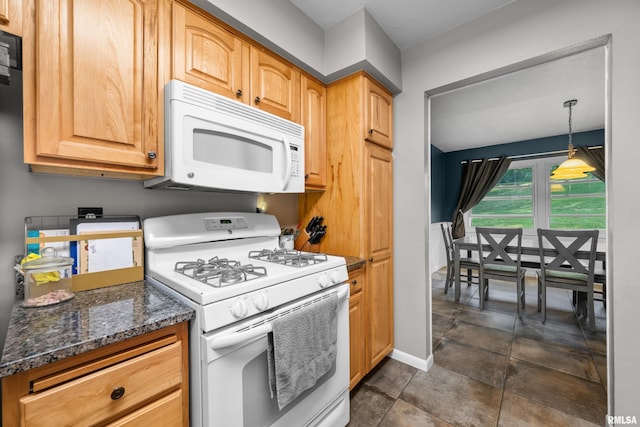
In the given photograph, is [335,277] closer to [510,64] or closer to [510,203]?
[510,64]

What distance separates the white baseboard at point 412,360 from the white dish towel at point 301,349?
1.08 m

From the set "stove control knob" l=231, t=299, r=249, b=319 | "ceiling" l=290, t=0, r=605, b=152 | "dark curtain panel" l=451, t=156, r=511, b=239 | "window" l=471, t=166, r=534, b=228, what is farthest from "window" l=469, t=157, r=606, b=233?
"stove control knob" l=231, t=299, r=249, b=319

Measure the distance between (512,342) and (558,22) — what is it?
2496 millimetres

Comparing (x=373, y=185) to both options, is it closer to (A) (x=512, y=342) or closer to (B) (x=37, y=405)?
(B) (x=37, y=405)

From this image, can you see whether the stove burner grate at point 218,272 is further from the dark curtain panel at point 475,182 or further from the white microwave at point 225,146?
the dark curtain panel at point 475,182

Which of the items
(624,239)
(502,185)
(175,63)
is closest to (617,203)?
(624,239)

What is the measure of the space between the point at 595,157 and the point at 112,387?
6275mm

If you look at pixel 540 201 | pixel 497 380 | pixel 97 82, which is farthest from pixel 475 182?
pixel 97 82

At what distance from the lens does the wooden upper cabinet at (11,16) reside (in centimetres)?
85

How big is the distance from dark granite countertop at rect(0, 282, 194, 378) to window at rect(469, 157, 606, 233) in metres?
6.02

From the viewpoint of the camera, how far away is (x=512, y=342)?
95.8 inches

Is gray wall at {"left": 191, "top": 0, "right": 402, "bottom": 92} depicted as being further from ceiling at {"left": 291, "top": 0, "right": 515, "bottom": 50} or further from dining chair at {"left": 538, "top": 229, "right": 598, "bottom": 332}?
dining chair at {"left": 538, "top": 229, "right": 598, "bottom": 332}

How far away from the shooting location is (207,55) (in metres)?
1.32

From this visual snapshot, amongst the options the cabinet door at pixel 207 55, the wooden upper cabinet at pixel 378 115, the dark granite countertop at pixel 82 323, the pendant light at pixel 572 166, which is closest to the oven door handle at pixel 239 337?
the dark granite countertop at pixel 82 323
